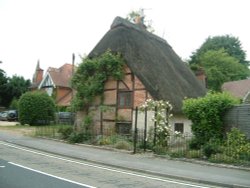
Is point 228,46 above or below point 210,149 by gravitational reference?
above

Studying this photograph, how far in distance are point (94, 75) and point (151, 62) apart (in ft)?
13.4

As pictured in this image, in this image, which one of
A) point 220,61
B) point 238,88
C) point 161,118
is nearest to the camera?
point 161,118

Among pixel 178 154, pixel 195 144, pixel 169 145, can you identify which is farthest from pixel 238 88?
pixel 178 154

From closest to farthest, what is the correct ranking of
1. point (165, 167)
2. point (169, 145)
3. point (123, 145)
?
point (165, 167), point (169, 145), point (123, 145)

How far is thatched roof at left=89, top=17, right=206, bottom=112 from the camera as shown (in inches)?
1030

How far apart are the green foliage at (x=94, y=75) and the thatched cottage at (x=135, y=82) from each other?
0.49m

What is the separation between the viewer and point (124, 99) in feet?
87.8

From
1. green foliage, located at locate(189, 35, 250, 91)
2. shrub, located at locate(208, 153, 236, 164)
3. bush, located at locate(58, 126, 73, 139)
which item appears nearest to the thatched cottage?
bush, located at locate(58, 126, 73, 139)

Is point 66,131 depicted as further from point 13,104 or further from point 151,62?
point 13,104

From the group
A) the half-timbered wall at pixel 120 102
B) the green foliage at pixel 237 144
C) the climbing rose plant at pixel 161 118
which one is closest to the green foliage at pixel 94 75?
the half-timbered wall at pixel 120 102

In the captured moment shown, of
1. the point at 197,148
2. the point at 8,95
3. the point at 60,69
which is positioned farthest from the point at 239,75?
the point at 197,148

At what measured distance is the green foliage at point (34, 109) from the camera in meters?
37.2

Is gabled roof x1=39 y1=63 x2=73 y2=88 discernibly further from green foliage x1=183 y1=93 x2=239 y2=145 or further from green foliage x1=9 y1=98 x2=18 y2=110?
green foliage x1=183 y1=93 x2=239 y2=145

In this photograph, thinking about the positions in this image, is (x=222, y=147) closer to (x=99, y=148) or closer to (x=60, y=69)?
(x=99, y=148)
